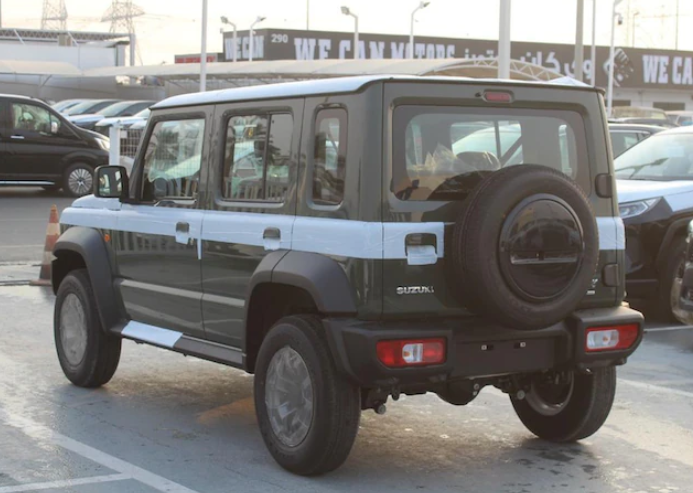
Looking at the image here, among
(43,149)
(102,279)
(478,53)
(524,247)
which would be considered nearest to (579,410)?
(524,247)

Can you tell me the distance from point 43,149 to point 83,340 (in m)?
16.2

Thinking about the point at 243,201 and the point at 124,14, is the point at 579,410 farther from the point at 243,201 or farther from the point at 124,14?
the point at 124,14

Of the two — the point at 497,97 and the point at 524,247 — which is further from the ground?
the point at 497,97

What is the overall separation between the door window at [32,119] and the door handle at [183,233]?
1683cm

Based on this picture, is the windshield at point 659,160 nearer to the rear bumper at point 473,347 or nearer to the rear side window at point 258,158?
the rear bumper at point 473,347

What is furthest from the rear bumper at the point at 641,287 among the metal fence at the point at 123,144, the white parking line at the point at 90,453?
the metal fence at the point at 123,144

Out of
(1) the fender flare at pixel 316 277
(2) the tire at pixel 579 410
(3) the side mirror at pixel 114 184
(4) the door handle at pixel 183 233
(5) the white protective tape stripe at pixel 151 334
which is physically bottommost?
(2) the tire at pixel 579 410

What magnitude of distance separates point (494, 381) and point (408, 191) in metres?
1.15

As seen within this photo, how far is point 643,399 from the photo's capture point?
782 centimetres

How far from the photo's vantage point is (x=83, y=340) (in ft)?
26.2

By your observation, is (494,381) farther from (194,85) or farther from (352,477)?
(194,85)

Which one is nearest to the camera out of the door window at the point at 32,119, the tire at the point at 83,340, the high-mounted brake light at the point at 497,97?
the high-mounted brake light at the point at 497,97

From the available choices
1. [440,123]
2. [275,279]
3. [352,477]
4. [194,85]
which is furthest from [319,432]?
[194,85]

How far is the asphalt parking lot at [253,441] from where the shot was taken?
Result: 590 centimetres
